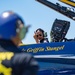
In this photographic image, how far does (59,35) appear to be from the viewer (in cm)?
546

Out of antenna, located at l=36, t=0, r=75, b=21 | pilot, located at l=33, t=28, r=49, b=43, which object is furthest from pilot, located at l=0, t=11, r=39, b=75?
antenna, located at l=36, t=0, r=75, b=21

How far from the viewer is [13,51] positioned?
183 cm

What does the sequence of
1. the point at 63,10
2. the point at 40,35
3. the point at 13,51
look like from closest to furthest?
the point at 13,51, the point at 40,35, the point at 63,10

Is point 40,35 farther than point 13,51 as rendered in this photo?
Yes

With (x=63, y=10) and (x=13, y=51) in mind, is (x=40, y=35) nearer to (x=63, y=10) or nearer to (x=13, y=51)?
(x=63, y=10)

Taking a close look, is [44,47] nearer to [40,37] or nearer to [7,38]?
[40,37]

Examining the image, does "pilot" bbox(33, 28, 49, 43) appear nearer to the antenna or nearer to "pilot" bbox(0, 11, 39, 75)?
the antenna

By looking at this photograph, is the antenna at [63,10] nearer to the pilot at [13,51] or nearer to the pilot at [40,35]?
the pilot at [40,35]

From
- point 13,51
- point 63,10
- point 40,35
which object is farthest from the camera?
point 63,10

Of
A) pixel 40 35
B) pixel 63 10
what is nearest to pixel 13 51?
pixel 40 35

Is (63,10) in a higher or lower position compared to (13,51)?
lower

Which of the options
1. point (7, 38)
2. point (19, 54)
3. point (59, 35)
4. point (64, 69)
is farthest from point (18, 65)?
point (59, 35)

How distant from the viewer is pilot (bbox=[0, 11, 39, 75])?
176cm

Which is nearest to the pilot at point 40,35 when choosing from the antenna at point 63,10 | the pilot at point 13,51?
the antenna at point 63,10
